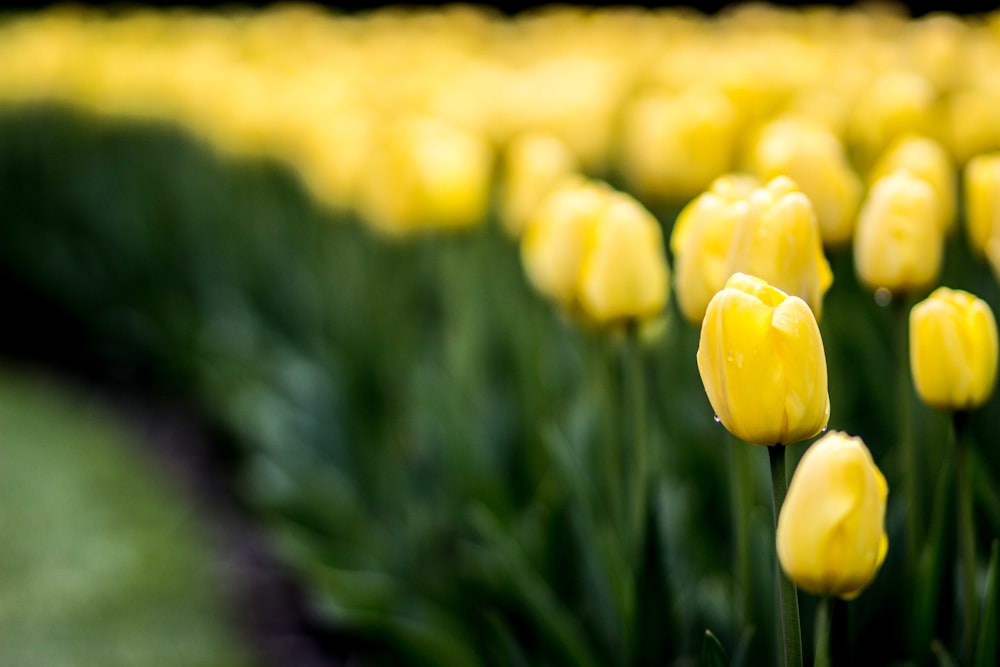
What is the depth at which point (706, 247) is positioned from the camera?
115 centimetres

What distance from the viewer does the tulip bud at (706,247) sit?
3.73ft

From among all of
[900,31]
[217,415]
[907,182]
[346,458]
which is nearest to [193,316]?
[217,415]

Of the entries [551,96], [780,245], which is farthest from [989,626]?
[551,96]

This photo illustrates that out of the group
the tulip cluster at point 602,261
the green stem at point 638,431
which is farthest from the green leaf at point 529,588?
the tulip cluster at point 602,261

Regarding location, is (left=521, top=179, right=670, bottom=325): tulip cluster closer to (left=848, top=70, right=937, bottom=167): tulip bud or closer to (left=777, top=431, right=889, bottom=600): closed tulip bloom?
(left=777, top=431, right=889, bottom=600): closed tulip bloom

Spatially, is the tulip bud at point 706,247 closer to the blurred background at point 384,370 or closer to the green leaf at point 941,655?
the blurred background at point 384,370

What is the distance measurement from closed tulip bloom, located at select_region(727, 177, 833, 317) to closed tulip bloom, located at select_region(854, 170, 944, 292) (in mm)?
205

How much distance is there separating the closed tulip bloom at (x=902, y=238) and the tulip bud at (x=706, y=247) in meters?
0.17

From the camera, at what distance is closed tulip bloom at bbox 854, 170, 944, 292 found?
4.03 feet

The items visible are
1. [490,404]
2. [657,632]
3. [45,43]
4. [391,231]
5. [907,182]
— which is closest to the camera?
[907,182]

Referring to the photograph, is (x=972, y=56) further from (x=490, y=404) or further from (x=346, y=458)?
(x=346, y=458)

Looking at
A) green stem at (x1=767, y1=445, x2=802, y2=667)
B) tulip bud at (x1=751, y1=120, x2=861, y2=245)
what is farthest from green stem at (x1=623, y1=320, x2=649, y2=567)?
green stem at (x1=767, y1=445, x2=802, y2=667)

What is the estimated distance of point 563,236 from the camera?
4.73 ft

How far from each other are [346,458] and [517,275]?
0.62m
